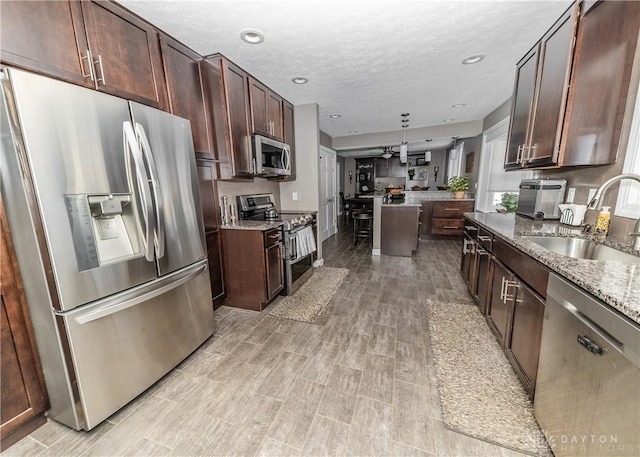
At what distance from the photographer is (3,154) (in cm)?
107

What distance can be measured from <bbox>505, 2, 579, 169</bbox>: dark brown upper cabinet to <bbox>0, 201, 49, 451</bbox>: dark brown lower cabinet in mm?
3382

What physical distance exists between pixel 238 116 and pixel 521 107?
8.94 feet

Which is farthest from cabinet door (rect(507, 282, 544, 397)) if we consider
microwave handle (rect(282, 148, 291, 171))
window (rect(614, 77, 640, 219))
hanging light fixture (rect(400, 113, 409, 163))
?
hanging light fixture (rect(400, 113, 409, 163))

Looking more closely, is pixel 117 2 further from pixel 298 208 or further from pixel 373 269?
pixel 373 269

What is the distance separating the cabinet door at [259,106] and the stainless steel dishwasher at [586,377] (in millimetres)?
2793

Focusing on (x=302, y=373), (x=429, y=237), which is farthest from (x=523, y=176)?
(x=302, y=373)

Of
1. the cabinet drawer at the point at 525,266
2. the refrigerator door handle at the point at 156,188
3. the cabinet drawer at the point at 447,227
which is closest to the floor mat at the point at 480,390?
the cabinet drawer at the point at 525,266

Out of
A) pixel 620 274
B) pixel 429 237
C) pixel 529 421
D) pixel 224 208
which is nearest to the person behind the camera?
pixel 620 274

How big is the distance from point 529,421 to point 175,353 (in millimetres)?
2224

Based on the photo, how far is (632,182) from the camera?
1.55 m

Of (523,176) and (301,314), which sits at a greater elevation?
(523,176)

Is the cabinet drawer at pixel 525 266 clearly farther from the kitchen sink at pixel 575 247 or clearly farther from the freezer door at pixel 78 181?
the freezer door at pixel 78 181

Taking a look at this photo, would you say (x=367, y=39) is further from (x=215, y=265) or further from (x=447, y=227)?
(x=447, y=227)

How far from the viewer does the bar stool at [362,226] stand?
5094 millimetres
